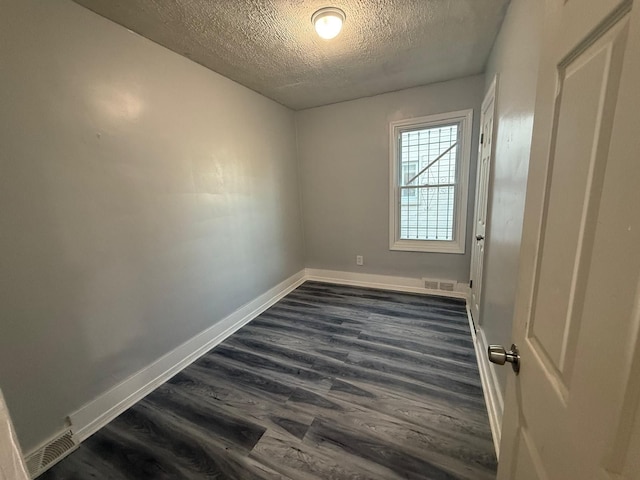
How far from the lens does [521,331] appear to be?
0.69 meters

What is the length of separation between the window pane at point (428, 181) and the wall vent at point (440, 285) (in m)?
0.52

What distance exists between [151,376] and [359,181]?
2.90m

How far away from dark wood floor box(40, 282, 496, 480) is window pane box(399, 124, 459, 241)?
1.22m

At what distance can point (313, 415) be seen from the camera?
160cm

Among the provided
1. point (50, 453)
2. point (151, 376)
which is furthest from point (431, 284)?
point (50, 453)

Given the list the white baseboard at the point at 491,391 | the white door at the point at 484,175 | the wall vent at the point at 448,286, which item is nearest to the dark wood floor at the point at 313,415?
the white baseboard at the point at 491,391

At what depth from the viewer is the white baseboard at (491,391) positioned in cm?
140

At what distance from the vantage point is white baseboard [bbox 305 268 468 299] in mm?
3186

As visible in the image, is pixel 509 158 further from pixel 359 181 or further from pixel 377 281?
pixel 377 281

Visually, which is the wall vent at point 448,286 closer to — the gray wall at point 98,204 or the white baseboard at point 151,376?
the white baseboard at point 151,376

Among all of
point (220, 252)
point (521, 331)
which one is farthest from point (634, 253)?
point (220, 252)

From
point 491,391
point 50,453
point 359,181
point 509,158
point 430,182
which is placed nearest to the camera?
point 50,453

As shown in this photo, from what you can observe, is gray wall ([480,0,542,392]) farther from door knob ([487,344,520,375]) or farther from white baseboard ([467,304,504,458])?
door knob ([487,344,520,375])

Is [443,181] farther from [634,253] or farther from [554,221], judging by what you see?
[634,253]
